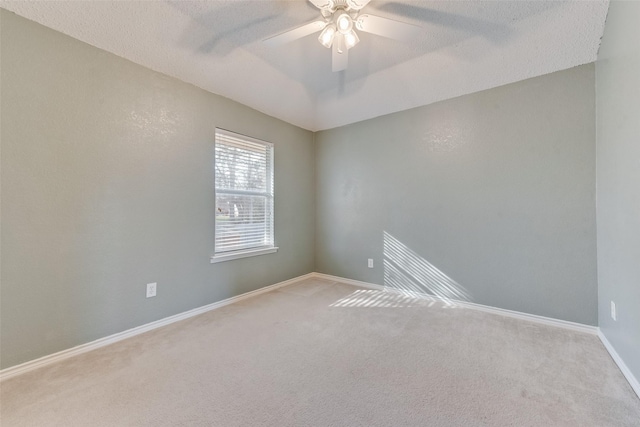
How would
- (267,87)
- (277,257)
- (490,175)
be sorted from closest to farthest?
(490,175) → (267,87) → (277,257)

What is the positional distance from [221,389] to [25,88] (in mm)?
2354

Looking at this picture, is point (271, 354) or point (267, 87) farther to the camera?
point (267, 87)

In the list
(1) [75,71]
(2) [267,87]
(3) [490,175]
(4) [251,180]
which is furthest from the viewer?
(4) [251,180]

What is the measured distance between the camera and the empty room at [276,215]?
60.4 inches

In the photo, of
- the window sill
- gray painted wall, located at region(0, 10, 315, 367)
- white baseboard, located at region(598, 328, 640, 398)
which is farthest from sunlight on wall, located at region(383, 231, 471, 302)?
gray painted wall, located at region(0, 10, 315, 367)

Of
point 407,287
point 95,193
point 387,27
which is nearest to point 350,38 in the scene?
point 387,27

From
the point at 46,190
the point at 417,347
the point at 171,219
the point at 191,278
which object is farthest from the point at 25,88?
the point at 417,347

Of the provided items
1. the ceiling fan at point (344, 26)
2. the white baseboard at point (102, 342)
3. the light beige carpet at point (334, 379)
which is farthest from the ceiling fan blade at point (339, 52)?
the white baseboard at point (102, 342)

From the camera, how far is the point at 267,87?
2.96m

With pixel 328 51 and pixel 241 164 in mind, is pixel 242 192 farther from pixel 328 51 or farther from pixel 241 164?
pixel 328 51

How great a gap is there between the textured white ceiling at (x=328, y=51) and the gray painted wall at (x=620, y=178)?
36 centimetres

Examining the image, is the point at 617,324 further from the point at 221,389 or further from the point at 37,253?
the point at 37,253

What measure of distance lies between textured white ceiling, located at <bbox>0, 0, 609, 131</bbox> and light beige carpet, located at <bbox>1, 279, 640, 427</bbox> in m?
2.40

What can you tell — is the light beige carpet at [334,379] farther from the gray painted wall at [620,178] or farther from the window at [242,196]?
the window at [242,196]
